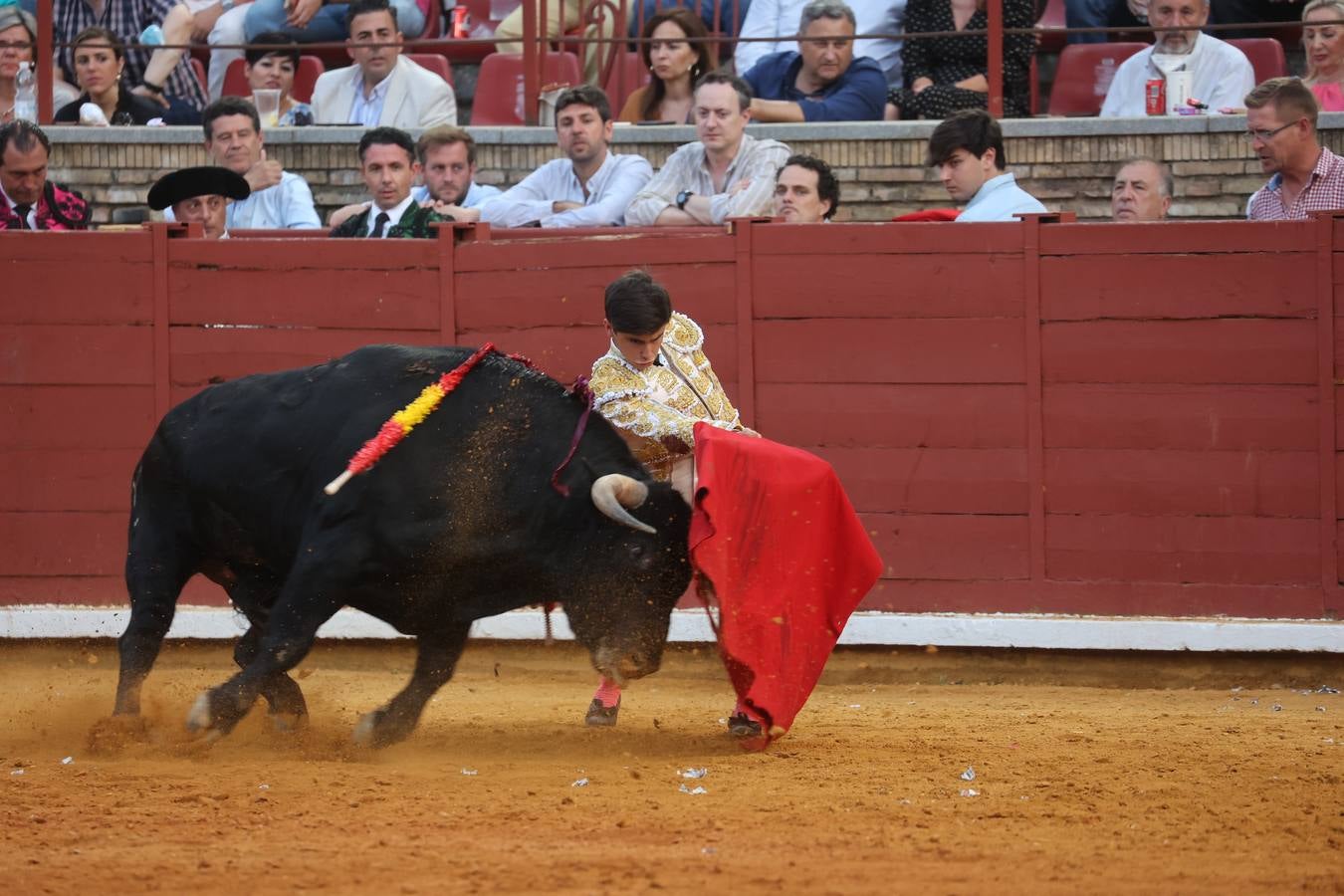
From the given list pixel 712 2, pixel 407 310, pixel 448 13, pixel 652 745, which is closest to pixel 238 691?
pixel 652 745

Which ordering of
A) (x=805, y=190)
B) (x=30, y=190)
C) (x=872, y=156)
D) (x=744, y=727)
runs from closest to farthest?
1. (x=744, y=727)
2. (x=805, y=190)
3. (x=30, y=190)
4. (x=872, y=156)

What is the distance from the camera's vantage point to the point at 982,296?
267 inches

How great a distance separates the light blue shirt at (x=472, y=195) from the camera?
787cm

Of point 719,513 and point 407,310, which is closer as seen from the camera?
point 719,513

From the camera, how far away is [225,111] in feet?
26.2

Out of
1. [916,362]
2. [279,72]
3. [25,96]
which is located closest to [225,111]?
[279,72]

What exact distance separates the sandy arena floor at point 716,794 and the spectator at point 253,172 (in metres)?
2.25

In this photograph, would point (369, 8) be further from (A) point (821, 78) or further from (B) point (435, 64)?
(A) point (821, 78)

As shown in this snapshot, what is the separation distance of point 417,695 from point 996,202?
9.96 feet

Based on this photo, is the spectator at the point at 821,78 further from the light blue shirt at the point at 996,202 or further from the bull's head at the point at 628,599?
the bull's head at the point at 628,599

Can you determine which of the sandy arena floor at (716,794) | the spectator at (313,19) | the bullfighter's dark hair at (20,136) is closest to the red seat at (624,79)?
the spectator at (313,19)

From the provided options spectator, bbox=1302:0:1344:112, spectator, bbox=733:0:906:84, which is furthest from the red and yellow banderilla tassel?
spectator, bbox=1302:0:1344:112

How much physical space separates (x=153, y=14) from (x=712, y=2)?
307 cm

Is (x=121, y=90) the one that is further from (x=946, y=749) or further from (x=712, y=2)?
(x=946, y=749)
